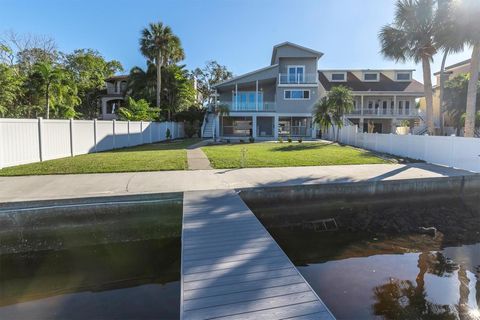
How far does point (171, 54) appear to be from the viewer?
1388 inches

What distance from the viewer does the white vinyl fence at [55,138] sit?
430 inches

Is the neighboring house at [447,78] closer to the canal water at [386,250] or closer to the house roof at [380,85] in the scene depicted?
the house roof at [380,85]

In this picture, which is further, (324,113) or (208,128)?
(208,128)

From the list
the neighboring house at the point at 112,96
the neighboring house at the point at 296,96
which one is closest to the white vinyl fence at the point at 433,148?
the neighboring house at the point at 296,96

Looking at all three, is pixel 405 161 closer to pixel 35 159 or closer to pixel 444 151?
pixel 444 151

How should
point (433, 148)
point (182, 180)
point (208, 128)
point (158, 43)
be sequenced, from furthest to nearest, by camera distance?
point (208, 128)
point (158, 43)
point (433, 148)
point (182, 180)

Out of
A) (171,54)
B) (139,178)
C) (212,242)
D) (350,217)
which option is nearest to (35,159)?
(139,178)

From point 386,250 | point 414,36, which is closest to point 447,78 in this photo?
point 414,36

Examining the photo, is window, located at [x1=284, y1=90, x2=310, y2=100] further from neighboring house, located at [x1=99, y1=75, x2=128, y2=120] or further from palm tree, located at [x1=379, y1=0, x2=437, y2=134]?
neighboring house, located at [x1=99, y1=75, x2=128, y2=120]

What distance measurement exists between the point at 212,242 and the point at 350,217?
483 cm

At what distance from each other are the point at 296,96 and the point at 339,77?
9784 millimetres

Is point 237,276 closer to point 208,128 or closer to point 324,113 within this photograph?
point 324,113

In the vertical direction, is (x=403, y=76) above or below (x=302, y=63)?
below

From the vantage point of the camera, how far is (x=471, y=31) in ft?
47.2
